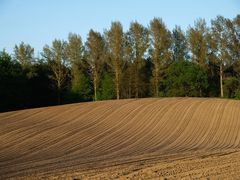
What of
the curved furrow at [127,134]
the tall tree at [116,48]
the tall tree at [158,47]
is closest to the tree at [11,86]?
the tall tree at [116,48]

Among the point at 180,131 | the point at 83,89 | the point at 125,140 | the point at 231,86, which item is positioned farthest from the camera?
the point at 83,89

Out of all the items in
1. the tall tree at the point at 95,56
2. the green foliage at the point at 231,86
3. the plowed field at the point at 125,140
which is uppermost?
the tall tree at the point at 95,56

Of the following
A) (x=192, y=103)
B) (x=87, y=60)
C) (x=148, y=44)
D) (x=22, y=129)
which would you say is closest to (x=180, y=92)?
(x=148, y=44)

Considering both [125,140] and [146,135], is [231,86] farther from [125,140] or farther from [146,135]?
[125,140]

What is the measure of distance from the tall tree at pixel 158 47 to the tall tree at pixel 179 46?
11.8 feet

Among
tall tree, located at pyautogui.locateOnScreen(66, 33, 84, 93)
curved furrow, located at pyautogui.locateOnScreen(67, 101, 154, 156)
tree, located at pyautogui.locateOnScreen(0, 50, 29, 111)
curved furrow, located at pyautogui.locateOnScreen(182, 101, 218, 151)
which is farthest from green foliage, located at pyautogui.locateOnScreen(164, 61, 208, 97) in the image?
curved furrow, located at pyautogui.locateOnScreen(67, 101, 154, 156)

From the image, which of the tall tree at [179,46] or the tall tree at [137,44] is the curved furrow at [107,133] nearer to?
the tall tree at [137,44]

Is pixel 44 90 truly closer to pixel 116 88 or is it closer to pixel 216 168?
pixel 116 88

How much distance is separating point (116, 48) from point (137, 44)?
3.00 meters

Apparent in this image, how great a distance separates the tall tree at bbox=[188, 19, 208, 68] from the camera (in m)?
56.1

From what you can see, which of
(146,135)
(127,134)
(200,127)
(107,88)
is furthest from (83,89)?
(146,135)

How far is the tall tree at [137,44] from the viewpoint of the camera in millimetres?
54025

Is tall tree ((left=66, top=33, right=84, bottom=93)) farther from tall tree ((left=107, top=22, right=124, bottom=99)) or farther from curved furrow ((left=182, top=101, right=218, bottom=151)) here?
curved furrow ((left=182, top=101, right=218, bottom=151))

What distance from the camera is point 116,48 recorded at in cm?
5478
